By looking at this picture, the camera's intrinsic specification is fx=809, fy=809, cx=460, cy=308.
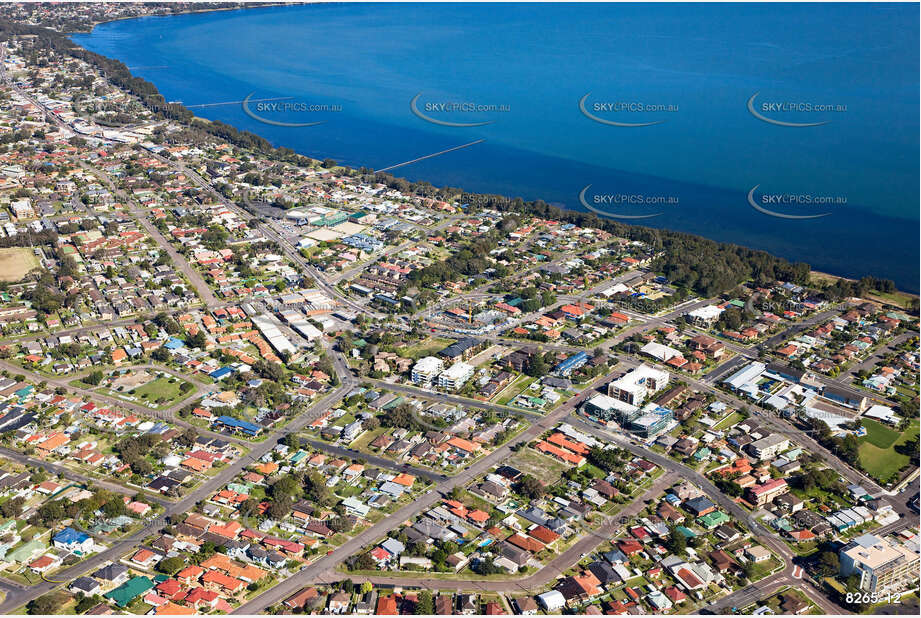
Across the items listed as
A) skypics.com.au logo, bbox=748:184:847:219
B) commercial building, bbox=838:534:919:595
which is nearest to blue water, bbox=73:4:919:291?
skypics.com.au logo, bbox=748:184:847:219

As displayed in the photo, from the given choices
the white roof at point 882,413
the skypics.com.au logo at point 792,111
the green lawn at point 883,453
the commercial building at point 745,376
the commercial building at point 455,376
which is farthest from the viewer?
the skypics.com.au logo at point 792,111

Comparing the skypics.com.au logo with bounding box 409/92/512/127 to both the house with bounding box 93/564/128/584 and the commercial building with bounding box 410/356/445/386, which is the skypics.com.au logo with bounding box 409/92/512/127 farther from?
the house with bounding box 93/564/128/584

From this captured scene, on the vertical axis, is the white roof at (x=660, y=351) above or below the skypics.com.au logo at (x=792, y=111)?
below

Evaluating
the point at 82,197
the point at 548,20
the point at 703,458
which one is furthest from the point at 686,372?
the point at 548,20

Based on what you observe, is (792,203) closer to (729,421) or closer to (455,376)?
(729,421)

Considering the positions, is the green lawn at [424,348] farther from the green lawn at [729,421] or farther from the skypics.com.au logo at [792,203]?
the skypics.com.au logo at [792,203]

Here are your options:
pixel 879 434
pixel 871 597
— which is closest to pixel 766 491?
pixel 871 597

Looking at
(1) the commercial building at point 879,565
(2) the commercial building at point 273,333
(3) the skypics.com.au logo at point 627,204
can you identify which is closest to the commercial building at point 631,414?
(1) the commercial building at point 879,565
